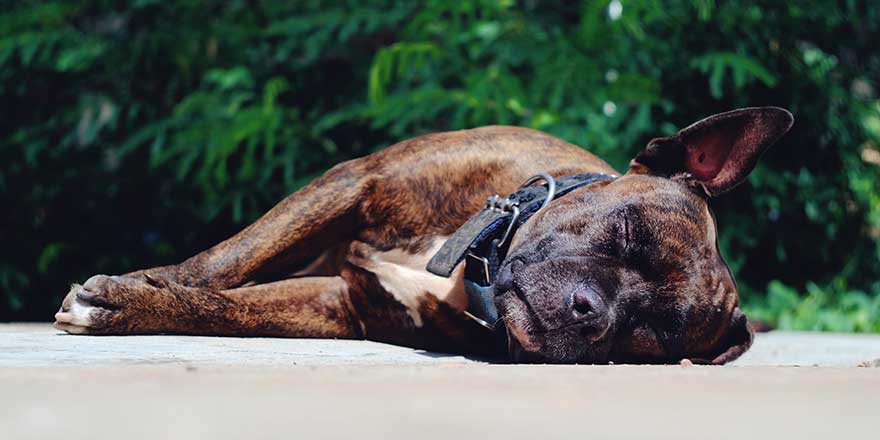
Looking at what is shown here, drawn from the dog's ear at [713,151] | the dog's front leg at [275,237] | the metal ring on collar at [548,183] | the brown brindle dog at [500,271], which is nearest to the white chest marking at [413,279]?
the brown brindle dog at [500,271]

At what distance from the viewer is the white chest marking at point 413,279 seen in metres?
3.45

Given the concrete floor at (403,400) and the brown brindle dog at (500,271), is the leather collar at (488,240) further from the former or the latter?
the concrete floor at (403,400)

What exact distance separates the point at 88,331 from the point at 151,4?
12.3 ft

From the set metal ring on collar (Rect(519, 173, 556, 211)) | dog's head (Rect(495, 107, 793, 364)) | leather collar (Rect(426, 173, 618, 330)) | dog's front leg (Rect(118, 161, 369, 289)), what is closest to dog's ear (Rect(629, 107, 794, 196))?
dog's head (Rect(495, 107, 793, 364))

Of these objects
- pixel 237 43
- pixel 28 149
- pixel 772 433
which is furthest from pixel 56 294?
pixel 772 433

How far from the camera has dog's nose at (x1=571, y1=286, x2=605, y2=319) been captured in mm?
2916

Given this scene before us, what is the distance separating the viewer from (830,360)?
11.7 feet

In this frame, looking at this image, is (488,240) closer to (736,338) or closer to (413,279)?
Result: (413,279)

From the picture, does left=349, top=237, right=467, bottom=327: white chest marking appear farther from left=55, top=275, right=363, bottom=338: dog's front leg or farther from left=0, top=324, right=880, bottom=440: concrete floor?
left=0, top=324, right=880, bottom=440: concrete floor

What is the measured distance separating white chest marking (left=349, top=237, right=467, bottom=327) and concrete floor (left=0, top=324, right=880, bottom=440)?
769 millimetres

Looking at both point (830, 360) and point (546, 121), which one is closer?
point (830, 360)

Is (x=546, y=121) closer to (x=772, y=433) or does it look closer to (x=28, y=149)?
(x=28, y=149)

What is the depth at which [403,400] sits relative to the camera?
174 centimetres

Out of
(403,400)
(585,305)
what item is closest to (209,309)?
(585,305)
